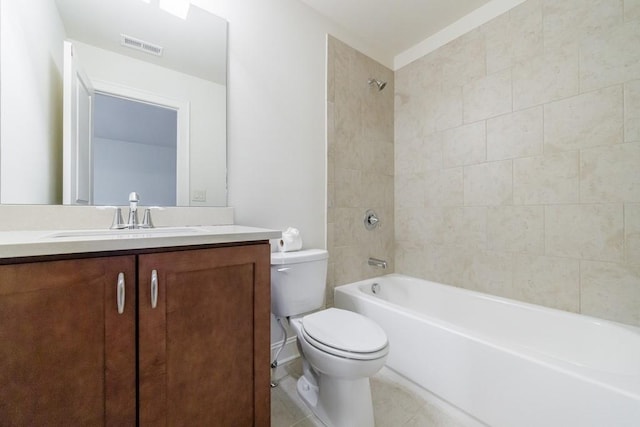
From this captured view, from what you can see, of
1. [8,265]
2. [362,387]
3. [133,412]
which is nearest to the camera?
[8,265]

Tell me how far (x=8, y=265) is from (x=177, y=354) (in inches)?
18.1

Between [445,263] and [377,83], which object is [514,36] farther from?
[445,263]

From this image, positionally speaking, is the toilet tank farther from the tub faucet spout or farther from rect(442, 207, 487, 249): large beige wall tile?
rect(442, 207, 487, 249): large beige wall tile

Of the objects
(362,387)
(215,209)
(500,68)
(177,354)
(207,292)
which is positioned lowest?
(362,387)

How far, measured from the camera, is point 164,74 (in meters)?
1.32

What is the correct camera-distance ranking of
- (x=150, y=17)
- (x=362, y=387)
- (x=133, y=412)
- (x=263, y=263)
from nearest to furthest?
1. (x=133, y=412)
2. (x=263, y=263)
3. (x=362, y=387)
4. (x=150, y=17)

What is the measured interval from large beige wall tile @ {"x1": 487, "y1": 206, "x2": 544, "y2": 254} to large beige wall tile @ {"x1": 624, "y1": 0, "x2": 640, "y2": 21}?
977 millimetres

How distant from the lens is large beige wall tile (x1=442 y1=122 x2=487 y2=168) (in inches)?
71.5

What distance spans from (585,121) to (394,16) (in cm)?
134

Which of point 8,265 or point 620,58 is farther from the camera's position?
point 620,58

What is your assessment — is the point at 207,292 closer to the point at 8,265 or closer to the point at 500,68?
the point at 8,265

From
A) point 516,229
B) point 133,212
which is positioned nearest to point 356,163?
point 516,229

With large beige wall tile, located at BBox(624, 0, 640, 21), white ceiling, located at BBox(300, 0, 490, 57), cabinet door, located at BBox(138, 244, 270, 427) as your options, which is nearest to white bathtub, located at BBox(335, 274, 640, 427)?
cabinet door, located at BBox(138, 244, 270, 427)

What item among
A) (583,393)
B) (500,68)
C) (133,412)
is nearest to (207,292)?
(133,412)
